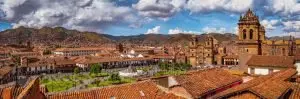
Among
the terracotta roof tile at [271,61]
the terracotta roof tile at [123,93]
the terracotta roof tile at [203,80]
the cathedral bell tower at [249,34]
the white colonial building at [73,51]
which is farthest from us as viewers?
the white colonial building at [73,51]

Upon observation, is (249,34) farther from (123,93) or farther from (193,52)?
(193,52)

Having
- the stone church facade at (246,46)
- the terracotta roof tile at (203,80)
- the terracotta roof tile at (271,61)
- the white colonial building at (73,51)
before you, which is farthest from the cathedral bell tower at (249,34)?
the white colonial building at (73,51)

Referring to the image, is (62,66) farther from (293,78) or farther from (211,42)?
(293,78)

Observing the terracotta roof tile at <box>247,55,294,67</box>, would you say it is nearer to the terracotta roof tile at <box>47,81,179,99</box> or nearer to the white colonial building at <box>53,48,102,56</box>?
the terracotta roof tile at <box>47,81,179,99</box>

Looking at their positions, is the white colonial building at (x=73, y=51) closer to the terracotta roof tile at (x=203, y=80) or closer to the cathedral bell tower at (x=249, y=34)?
the cathedral bell tower at (x=249, y=34)

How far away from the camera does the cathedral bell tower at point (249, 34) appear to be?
4245cm

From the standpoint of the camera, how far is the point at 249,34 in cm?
4303

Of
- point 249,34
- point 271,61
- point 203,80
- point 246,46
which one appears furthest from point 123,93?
point 249,34

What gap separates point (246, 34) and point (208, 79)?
73.4 ft

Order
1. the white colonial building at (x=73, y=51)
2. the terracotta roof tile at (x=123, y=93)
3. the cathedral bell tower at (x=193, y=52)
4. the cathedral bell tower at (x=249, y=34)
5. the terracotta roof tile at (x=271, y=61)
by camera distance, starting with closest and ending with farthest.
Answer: the terracotta roof tile at (x=123, y=93) → the terracotta roof tile at (x=271, y=61) → the cathedral bell tower at (x=249, y=34) → the cathedral bell tower at (x=193, y=52) → the white colonial building at (x=73, y=51)

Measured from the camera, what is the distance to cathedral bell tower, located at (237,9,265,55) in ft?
139

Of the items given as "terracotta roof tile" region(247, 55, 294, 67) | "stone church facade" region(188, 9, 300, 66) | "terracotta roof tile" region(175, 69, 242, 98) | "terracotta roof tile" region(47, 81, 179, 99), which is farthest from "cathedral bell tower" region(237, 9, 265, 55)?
"terracotta roof tile" region(47, 81, 179, 99)

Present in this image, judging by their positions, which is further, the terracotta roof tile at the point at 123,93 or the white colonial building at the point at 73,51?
the white colonial building at the point at 73,51

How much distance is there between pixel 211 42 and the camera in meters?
90.3
